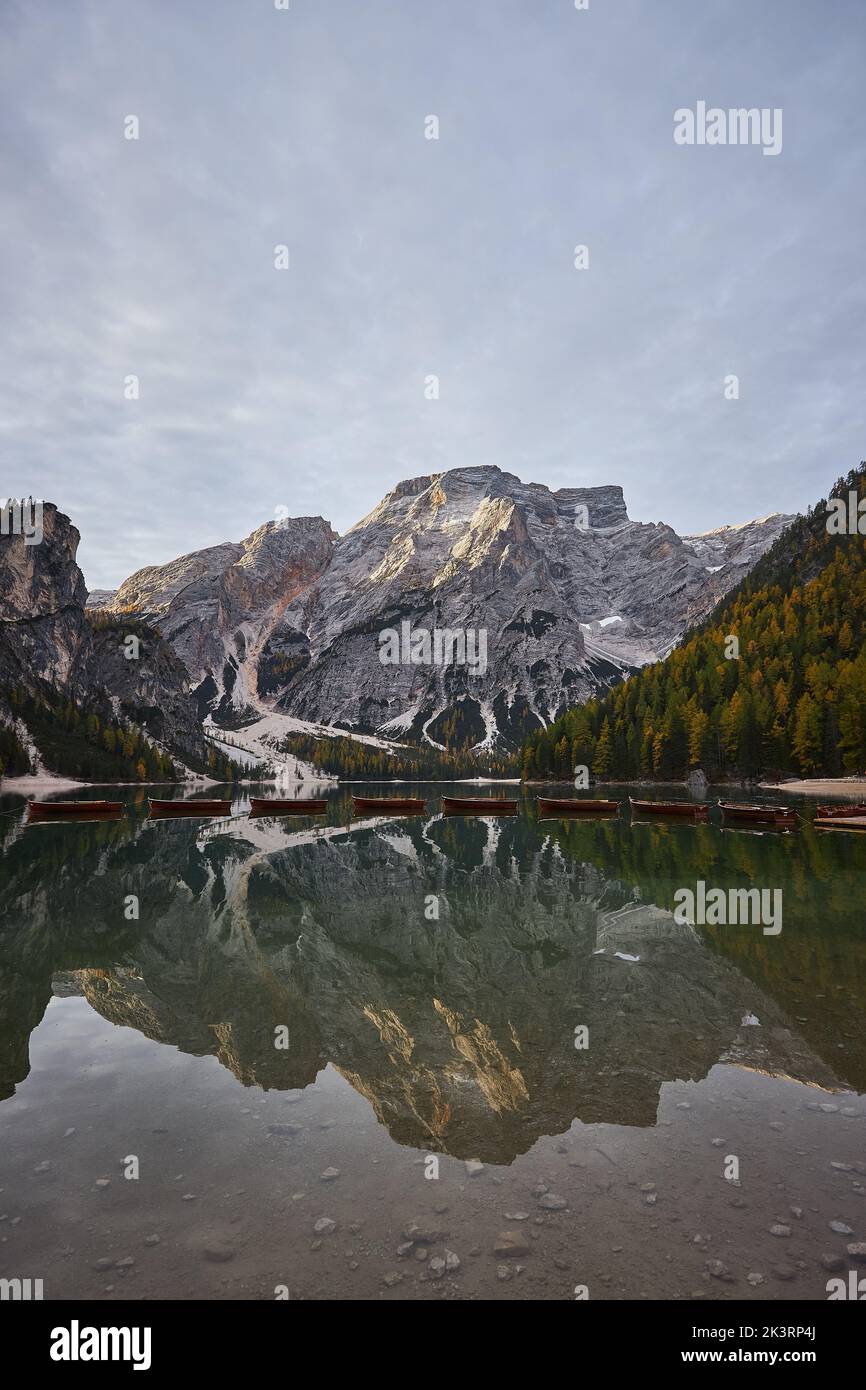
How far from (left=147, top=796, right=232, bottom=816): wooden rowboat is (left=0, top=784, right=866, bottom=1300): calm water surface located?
74187 millimetres

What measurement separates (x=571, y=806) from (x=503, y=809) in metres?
15.5

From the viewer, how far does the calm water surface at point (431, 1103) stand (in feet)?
23.7

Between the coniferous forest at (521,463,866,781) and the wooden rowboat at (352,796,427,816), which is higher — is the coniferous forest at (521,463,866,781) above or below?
above

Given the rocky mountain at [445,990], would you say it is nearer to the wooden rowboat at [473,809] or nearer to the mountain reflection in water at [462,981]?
the mountain reflection in water at [462,981]

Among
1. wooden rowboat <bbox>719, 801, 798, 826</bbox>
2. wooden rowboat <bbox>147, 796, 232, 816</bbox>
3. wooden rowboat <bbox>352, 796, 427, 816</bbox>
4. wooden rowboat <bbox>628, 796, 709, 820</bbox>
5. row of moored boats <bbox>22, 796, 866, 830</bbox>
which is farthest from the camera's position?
wooden rowboat <bbox>352, 796, 427, 816</bbox>

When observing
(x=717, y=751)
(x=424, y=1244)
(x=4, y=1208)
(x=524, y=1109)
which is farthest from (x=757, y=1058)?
(x=717, y=751)

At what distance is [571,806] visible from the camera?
8431cm

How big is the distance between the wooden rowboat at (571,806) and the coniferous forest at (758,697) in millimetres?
47690

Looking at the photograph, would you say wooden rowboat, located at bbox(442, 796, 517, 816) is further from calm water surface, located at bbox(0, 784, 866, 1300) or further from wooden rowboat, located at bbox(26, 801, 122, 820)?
calm water surface, located at bbox(0, 784, 866, 1300)

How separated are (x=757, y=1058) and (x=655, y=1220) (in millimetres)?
5976

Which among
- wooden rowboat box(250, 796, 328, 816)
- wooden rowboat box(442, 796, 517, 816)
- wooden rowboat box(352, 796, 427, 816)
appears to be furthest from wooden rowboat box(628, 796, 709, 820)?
wooden rowboat box(250, 796, 328, 816)

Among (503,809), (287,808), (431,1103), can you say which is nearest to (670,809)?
(503,809)

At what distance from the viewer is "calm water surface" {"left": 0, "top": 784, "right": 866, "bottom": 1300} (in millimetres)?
7238

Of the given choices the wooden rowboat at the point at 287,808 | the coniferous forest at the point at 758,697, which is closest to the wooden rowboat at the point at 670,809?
the coniferous forest at the point at 758,697
